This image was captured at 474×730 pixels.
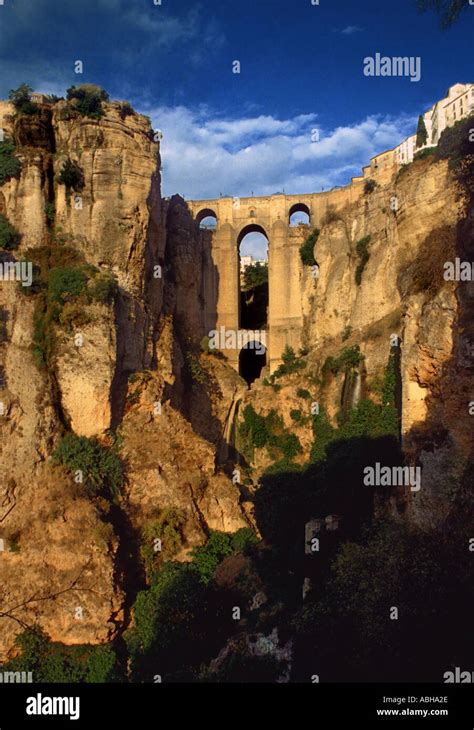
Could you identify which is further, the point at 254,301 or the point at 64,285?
the point at 254,301

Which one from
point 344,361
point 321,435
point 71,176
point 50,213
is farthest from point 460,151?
point 50,213

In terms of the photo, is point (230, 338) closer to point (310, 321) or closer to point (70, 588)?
point (310, 321)

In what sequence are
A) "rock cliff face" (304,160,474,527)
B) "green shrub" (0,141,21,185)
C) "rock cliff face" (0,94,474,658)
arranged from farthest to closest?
"green shrub" (0,141,21,185)
"rock cliff face" (0,94,474,658)
"rock cliff face" (304,160,474,527)

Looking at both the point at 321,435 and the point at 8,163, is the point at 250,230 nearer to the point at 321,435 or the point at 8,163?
the point at 321,435

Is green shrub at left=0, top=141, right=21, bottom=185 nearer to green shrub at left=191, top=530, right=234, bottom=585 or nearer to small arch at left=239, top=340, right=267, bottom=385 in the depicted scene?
green shrub at left=191, top=530, right=234, bottom=585

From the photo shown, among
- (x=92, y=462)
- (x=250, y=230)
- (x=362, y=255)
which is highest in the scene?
(x=250, y=230)

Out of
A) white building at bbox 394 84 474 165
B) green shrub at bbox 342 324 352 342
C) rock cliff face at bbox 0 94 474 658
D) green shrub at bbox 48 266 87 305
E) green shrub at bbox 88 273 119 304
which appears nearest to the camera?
rock cliff face at bbox 0 94 474 658

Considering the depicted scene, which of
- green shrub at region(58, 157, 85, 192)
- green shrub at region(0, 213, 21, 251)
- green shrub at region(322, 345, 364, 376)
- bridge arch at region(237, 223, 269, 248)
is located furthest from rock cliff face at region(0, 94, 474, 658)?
bridge arch at region(237, 223, 269, 248)
